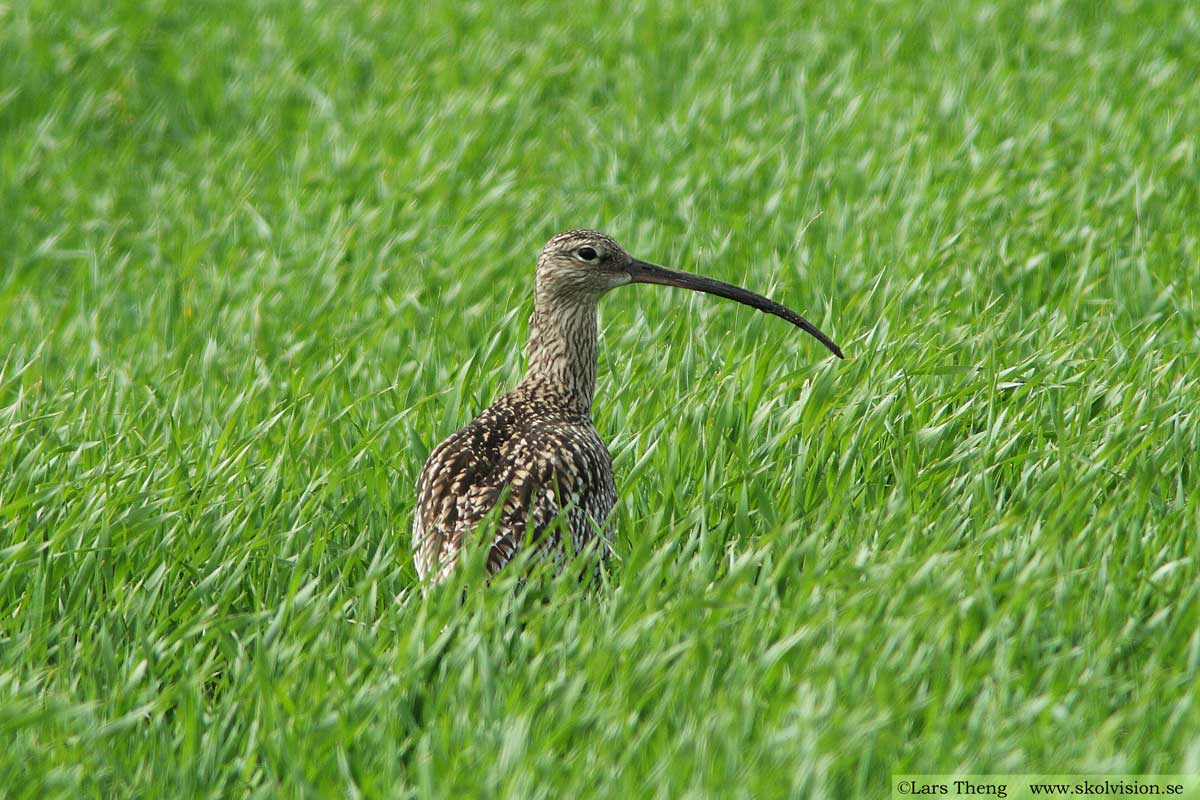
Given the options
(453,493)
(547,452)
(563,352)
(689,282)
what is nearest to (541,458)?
(547,452)

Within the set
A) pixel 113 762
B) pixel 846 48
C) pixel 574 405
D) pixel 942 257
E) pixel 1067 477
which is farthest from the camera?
pixel 846 48

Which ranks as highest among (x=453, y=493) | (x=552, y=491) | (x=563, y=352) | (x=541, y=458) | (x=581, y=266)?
(x=581, y=266)

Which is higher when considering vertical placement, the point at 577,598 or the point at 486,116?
the point at 486,116

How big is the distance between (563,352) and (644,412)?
53cm

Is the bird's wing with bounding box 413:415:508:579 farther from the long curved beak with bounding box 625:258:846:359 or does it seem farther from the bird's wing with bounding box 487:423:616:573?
the long curved beak with bounding box 625:258:846:359

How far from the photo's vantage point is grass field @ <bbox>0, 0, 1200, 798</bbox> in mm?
4039

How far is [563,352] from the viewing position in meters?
5.66

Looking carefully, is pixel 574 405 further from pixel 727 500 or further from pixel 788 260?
pixel 788 260

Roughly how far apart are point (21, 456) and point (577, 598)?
2.56 m

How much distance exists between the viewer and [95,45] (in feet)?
39.4

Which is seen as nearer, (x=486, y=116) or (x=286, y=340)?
(x=286, y=340)

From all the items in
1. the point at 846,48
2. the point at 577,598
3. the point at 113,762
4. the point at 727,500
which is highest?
the point at 846,48

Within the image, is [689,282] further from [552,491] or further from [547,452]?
[552,491]

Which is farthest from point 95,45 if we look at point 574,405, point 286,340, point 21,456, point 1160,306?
point 1160,306
